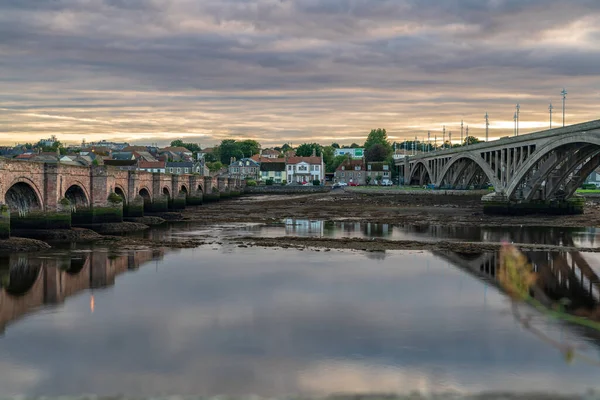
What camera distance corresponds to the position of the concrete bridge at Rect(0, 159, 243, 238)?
4250 cm

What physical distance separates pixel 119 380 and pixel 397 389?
6.56 meters

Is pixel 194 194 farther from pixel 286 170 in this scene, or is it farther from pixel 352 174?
pixel 352 174

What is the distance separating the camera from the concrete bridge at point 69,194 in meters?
42.5

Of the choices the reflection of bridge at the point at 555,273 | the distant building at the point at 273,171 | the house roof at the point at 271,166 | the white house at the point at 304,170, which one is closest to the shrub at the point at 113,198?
the reflection of bridge at the point at 555,273

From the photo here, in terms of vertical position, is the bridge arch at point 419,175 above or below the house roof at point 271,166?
below

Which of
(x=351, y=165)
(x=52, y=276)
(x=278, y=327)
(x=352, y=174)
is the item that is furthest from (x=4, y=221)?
(x=351, y=165)

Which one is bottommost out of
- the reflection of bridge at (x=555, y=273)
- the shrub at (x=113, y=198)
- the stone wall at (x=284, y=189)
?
the reflection of bridge at (x=555, y=273)

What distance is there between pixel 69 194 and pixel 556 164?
47.1 metres

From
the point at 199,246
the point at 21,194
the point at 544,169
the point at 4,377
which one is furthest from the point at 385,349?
the point at 544,169

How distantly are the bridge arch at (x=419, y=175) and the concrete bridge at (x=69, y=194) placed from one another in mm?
103294

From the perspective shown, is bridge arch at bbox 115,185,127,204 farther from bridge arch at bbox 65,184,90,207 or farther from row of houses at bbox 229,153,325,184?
row of houses at bbox 229,153,325,184

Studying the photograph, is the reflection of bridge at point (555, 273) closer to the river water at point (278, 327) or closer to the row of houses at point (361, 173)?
the river water at point (278, 327)

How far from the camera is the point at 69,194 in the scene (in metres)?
52.9

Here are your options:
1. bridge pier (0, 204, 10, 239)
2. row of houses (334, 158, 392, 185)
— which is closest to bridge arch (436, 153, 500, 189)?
row of houses (334, 158, 392, 185)
